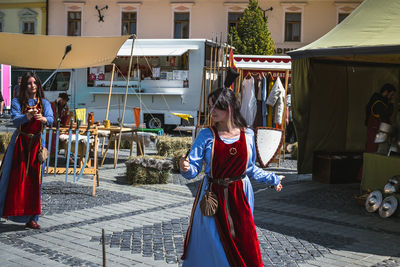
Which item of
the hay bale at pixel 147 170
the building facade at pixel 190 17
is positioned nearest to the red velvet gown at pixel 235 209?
the hay bale at pixel 147 170

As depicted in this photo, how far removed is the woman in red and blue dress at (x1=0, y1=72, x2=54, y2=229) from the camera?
231 inches

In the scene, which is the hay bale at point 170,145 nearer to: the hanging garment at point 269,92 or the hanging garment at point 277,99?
the hanging garment at point 269,92

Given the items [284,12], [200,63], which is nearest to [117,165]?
[200,63]

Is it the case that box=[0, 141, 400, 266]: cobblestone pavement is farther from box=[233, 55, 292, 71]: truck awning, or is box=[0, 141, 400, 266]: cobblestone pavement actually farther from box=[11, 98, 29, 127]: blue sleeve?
box=[233, 55, 292, 71]: truck awning

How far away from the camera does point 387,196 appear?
732cm

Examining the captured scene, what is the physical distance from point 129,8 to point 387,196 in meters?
24.7

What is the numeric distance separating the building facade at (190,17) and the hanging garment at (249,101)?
55.7ft

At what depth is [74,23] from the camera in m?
30.5

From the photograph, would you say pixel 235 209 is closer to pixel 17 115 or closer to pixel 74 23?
pixel 17 115

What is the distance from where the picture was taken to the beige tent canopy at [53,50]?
10000 millimetres

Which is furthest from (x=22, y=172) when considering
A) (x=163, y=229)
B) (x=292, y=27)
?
(x=292, y=27)

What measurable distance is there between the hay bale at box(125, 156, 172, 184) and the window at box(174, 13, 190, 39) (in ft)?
70.1

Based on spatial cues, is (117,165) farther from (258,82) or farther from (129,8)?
(129,8)

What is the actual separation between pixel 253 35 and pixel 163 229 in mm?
21229
